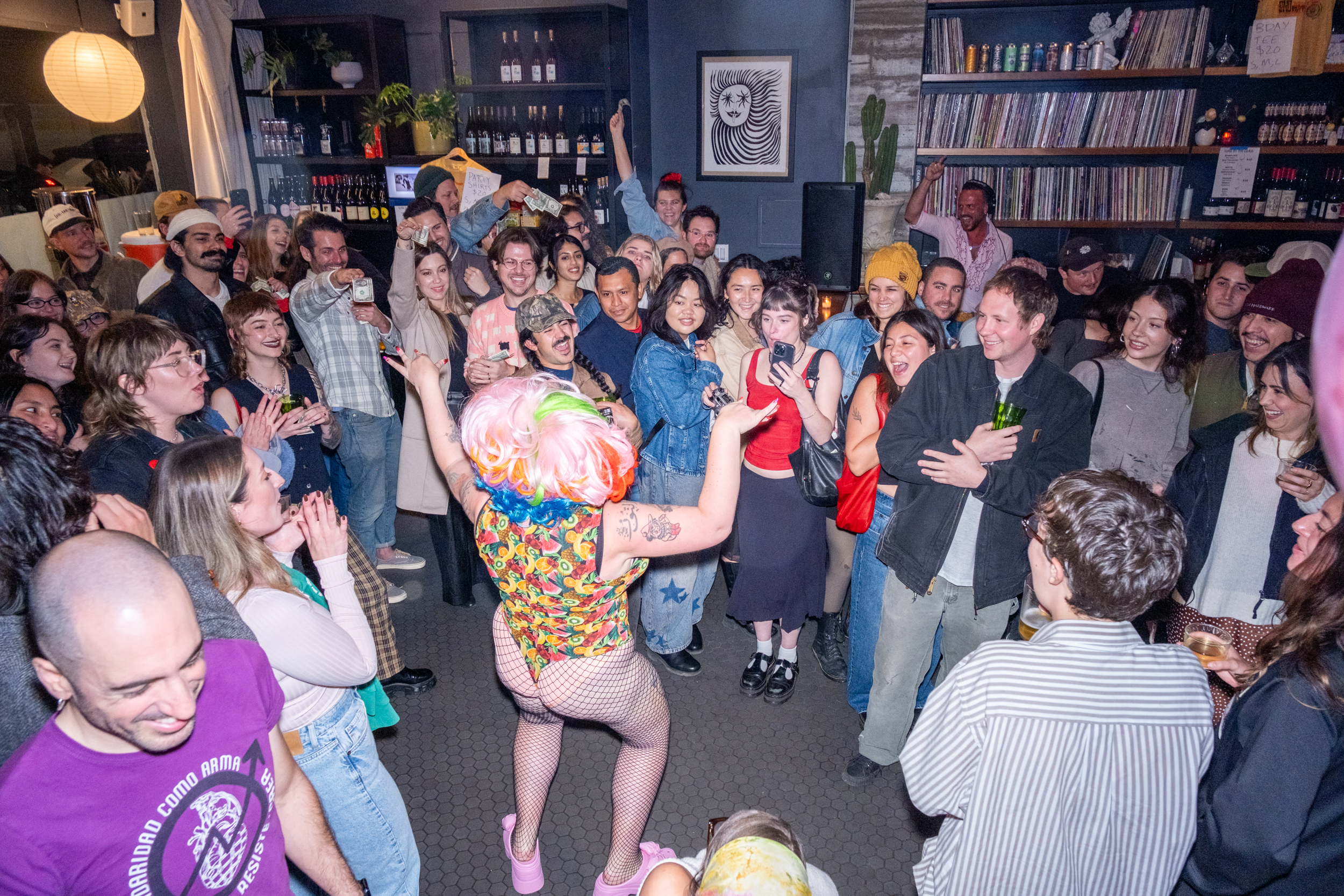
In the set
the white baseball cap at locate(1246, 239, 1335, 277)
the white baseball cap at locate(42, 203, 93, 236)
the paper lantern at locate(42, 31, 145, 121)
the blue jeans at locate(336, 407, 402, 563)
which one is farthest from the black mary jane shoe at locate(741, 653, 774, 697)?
the paper lantern at locate(42, 31, 145, 121)

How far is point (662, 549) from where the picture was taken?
5.88 feet

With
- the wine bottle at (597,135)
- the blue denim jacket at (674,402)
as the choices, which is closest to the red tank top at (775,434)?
the blue denim jacket at (674,402)

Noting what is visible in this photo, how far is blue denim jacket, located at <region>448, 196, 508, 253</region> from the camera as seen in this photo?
4379mm

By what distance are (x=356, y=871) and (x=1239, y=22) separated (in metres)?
6.29

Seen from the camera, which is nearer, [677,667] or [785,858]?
[785,858]

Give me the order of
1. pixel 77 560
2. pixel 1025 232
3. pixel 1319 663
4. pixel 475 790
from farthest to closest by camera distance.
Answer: pixel 1025 232
pixel 475 790
pixel 1319 663
pixel 77 560

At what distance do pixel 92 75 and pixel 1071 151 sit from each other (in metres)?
6.17

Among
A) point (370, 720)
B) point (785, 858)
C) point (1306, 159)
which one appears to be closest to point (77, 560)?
point (785, 858)

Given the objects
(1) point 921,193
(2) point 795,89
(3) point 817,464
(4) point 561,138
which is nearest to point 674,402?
(3) point 817,464

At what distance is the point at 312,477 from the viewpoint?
117 inches

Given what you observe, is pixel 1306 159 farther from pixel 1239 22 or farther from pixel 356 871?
pixel 356 871

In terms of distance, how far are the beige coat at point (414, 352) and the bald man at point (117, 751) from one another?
2.47 metres

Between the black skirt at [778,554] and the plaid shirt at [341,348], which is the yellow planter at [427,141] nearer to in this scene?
the plaid shirt at [341,348]

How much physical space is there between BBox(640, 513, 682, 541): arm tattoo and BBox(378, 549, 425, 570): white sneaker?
264 centimetres
